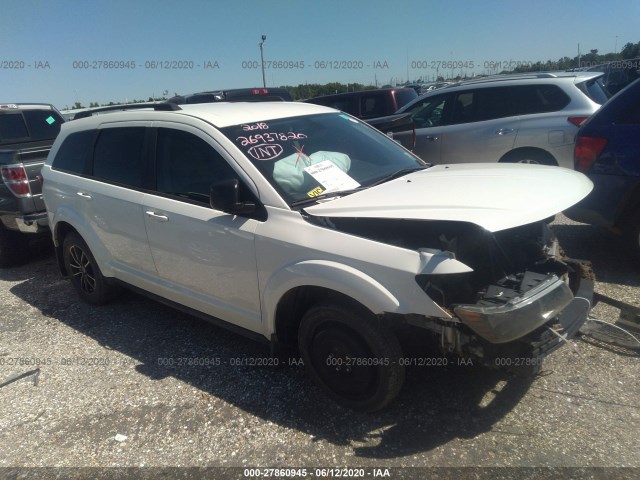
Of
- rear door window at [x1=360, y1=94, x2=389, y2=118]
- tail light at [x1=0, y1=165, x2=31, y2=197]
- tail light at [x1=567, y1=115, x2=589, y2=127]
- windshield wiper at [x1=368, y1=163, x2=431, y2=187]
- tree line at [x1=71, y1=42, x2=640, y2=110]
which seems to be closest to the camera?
windshield wiper at [x1=368, y1=163, x2=431, y2=187]

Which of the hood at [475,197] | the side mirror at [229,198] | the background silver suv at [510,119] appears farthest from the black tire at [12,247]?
the background silver suv at [510,119]

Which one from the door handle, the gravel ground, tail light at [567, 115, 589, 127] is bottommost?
the gravel ground

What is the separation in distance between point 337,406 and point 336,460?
0.45m

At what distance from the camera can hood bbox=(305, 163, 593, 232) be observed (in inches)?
97.7

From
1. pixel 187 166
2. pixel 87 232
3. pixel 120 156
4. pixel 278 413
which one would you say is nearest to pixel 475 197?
pixel 278 413

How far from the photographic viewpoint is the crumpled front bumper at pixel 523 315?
7.52ft

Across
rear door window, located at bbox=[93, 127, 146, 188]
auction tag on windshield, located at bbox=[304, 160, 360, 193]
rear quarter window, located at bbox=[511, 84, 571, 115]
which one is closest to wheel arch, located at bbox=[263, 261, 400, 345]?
auction tag on windshield, located at bbox=[304, 160, 360, 193]

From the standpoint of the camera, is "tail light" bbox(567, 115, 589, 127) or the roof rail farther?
"tail light" bbox(567, 115, 589, 127)

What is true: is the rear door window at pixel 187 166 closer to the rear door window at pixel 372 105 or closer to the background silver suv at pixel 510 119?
the background silver suv at pixel 510 119

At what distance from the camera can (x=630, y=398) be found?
285cm

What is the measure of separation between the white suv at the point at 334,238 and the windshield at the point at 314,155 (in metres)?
0.01

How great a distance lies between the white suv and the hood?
0.01 meters

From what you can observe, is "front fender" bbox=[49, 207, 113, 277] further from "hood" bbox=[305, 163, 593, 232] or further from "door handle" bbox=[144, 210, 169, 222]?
"hood" bbox=[305, 163, 593, 232]

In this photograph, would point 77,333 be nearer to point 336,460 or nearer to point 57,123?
point 336,460
